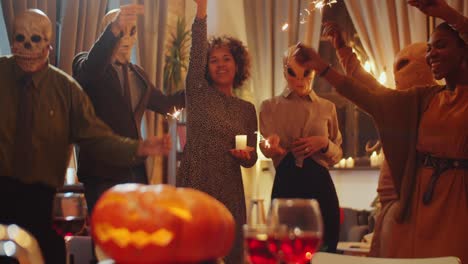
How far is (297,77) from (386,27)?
1.91m

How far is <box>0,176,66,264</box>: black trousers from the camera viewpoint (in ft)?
6.75

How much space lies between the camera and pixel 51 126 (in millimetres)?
2105

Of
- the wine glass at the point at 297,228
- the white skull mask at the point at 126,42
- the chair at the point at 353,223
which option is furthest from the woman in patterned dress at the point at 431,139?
the chair at the point at 353,223

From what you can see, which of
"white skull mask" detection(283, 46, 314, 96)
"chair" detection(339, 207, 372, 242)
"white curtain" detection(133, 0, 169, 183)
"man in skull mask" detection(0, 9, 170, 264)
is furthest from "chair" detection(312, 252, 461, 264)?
"chair" detection(339, 207, 372, 242)

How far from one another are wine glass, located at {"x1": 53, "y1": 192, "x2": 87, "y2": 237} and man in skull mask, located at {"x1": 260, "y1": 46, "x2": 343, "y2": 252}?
Answer: 160 cm

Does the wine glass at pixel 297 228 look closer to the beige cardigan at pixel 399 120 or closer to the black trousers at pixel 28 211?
the black trousers at pixel 28 211

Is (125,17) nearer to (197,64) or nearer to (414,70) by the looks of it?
(197,64)

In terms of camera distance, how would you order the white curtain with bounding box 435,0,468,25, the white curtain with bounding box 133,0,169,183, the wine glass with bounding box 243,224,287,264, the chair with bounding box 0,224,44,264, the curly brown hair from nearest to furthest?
the wine glass with bounding box 243,224,287,264 → the chair with bounding box 0,224,44,264 → the white curtain with bounding box 133,0,169,183 → the curly brown hair → the white curtain with bounding box 435,0,468,25

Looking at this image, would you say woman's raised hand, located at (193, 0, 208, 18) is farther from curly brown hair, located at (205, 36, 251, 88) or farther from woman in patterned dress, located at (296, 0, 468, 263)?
woman in patterned dress, located at (296, 0, 468, 263)

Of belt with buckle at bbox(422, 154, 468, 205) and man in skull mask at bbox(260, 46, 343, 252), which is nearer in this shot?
belt with buckle at bbox(422, 154, 468, 205)

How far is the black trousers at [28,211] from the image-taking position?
2.06 metres

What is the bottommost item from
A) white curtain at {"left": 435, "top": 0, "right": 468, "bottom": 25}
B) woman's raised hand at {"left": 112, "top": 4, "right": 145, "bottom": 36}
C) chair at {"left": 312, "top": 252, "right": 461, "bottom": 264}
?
chair at {"left": 312, "top": 252, "right": 461, "bottom": 264}

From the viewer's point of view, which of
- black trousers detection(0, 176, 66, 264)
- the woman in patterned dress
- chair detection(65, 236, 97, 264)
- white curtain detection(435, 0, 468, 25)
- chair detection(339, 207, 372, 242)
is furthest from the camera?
chair detection(339, 207, 372, 242)

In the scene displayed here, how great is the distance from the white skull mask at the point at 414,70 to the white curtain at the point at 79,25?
1166mm
